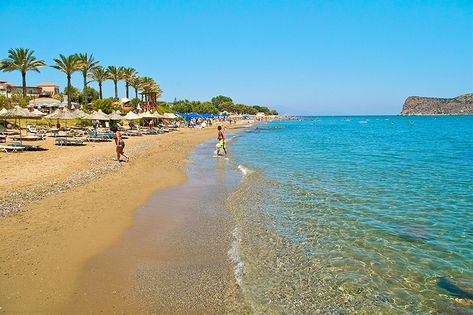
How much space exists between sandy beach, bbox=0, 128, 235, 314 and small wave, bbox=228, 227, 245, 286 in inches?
60.9

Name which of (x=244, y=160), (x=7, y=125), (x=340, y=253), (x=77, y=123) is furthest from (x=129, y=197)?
(x=77, y=123)

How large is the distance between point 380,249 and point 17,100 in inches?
1754

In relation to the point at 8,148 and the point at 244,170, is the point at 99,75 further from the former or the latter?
the point at 244,170

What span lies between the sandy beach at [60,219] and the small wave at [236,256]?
155 cm

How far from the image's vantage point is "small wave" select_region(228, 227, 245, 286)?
550 centimetres

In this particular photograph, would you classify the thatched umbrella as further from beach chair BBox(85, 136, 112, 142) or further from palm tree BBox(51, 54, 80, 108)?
palm tree BBox(51, 54, 80, 108)

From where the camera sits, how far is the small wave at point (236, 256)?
5.50 meters

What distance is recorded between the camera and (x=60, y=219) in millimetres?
7887

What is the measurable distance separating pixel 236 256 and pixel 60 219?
4.15m

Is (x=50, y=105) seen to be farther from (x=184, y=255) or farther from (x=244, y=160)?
(x=184, y=255)

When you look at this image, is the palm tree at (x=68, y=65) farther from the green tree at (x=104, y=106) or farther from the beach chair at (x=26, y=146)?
the beach chair at (x=26, y=146)

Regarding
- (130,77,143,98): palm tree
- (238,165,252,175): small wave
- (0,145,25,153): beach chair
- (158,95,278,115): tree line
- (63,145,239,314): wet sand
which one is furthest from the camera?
(158,95,278,115): tree line

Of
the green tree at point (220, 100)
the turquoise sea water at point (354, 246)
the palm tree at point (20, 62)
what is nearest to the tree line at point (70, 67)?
the palm tree at point (20, 62)

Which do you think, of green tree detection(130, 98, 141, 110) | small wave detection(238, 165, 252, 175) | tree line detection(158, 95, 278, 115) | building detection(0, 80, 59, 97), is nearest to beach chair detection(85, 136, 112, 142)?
small wave detection(238, 165, 252, 175)
